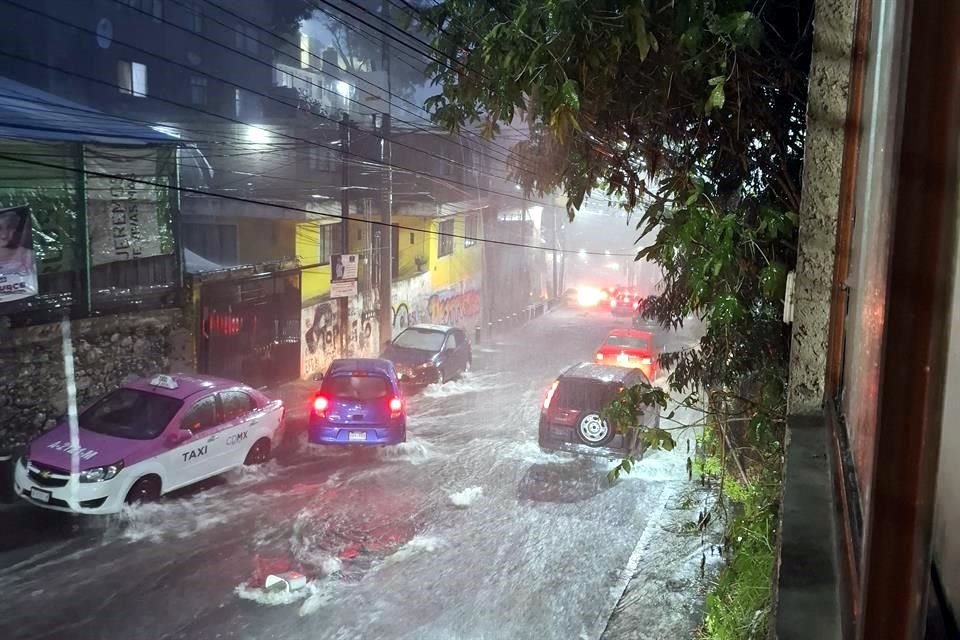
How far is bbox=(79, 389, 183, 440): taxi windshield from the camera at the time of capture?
5742 mm

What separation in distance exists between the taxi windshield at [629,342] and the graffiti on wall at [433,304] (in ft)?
10.5

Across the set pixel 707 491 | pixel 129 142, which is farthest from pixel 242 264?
pixel 707 491

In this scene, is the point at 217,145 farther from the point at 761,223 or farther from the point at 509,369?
the point at 761,223

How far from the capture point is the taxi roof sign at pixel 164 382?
611 cm

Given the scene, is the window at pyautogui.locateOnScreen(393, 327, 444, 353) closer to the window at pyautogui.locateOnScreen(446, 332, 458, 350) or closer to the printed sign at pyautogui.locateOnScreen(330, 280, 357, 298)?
the window at pyautogui.locateOnScreen(446, 332, 458, 350)

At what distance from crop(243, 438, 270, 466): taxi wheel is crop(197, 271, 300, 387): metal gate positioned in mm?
1484

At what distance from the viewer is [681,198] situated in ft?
9.77

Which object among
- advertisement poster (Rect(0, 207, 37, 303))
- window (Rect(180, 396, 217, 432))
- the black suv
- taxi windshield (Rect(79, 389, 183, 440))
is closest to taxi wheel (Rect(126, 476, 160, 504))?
taxi windshield (Rect(79, 389, 183, 440))

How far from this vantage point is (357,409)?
7.05 meters

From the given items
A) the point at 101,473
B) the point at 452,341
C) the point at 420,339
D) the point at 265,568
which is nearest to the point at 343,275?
the point at 420,339

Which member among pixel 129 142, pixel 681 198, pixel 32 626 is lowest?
pixel 32 626

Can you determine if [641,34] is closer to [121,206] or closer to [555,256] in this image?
[121,206]

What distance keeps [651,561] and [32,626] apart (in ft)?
11.8

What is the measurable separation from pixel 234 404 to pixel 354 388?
1.16 meters
